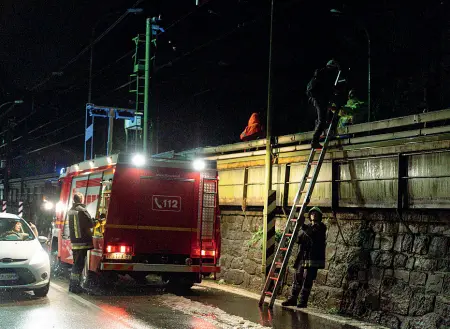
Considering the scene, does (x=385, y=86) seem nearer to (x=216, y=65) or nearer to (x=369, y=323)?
(x=216, y=65)

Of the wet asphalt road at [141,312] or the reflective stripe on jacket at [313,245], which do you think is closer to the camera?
the wet asphalt road at [141,312]

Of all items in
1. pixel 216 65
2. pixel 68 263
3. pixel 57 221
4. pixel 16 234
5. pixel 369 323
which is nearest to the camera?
pixel 369 323

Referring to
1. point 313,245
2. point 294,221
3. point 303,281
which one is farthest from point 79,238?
point 313,245

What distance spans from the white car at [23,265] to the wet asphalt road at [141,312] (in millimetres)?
274

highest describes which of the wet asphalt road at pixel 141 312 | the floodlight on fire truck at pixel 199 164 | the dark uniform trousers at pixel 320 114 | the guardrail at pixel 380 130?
the dark uniform trousers at pixel 320 114

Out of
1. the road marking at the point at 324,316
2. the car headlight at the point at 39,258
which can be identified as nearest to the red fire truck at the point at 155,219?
the road marking at the point at 324,316

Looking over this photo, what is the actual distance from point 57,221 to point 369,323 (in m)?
9.25

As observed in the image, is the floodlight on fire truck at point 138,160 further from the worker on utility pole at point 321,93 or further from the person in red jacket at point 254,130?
the person in red jacket at point 254,130

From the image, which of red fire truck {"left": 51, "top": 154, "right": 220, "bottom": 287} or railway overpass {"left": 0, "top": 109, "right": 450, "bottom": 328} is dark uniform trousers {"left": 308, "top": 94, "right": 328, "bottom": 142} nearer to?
railway overpass {"left": 0, "top": 109, "right": 450, "bottom": 328}

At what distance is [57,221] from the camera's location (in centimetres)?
1652

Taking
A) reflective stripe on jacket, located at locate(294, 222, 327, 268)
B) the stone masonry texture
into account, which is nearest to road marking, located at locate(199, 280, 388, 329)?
the stone masonry texture

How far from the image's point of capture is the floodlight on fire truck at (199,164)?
13023 mm

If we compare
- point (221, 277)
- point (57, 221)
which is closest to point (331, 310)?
point (221, 277)

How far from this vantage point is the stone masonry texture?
30.2ft
